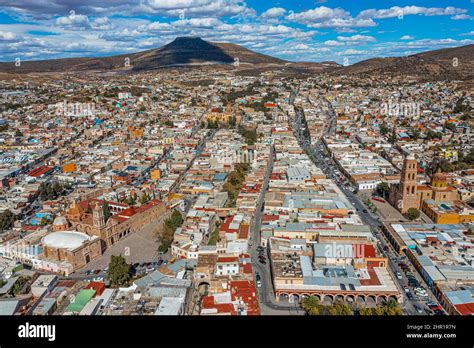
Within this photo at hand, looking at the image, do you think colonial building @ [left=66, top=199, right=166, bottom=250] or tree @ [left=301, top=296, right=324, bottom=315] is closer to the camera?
tree @ [left=301, top=296, right=324, bottom=315]

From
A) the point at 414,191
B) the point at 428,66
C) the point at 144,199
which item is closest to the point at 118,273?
the point at 144,199

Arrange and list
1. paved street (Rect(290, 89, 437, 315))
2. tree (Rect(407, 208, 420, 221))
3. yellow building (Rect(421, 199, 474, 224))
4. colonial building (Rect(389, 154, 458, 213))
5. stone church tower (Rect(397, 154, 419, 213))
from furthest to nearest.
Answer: colonial building (Rect(389, 154, 458, 213)) < stone church tower (Rect(397, 154, 419, 213)) < tree (Rect(407, 208, 420, 221)) < yellow building (Rect(421, 199, 474, 224)) < paved street (Rect(290, 89, 437, 315))

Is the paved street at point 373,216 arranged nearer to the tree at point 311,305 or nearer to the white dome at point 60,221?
the tree at point 311,305

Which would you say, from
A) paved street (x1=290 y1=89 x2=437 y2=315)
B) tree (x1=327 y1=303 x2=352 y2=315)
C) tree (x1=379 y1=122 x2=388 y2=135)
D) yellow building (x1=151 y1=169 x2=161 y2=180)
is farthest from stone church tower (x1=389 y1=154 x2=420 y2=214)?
tree (x1=379 y1=122 x2=388 y2=135)

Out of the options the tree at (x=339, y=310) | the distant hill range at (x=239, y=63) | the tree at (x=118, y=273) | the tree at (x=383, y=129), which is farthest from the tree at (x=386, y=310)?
the distant hill range at (x=239, y=63)

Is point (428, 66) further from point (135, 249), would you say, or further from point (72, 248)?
point (72, 248)

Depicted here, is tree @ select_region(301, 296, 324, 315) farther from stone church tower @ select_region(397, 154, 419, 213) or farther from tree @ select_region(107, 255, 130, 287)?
stone church tower @ select_region(397, 154, 419, 213)
